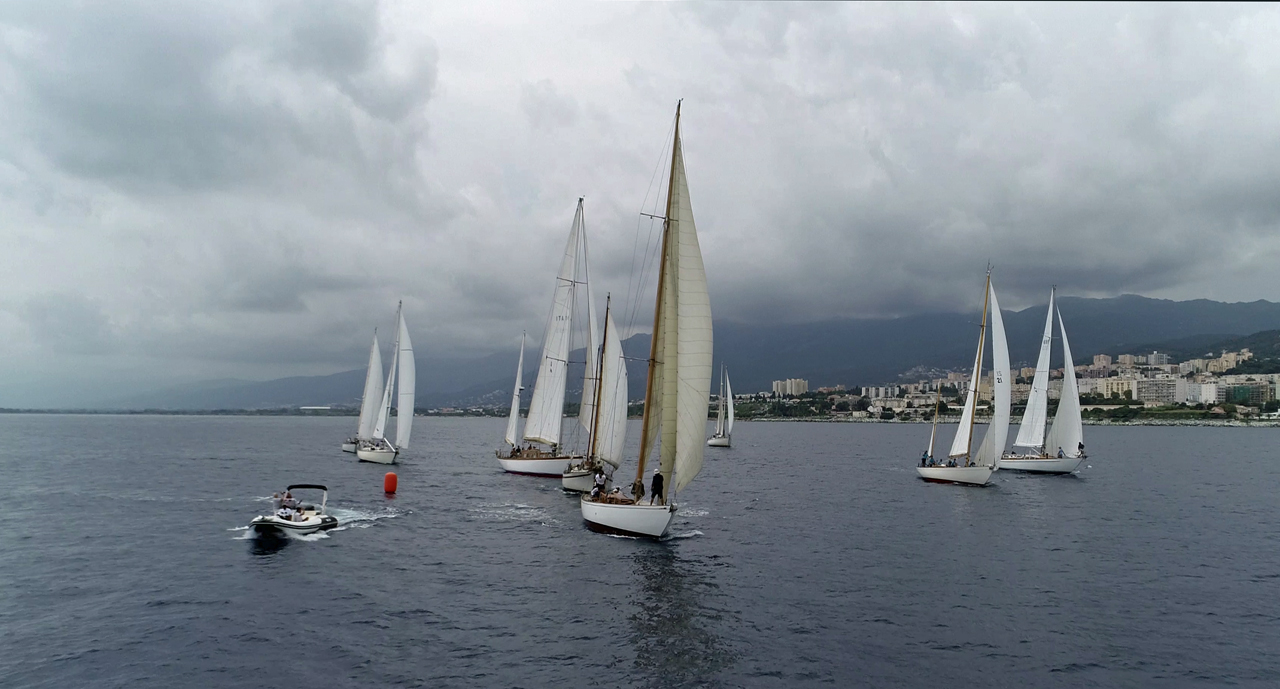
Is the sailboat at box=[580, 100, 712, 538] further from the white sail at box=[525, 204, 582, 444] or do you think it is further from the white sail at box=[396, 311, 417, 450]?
Result: the white sail at box=[396, 311, 417, 450]

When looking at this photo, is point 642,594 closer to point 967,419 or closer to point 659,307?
point 659,307

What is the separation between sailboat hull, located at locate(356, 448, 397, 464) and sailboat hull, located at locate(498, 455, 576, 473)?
14.0 meters

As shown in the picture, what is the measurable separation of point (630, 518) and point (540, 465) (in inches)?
1086

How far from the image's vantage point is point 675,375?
28.7 meters

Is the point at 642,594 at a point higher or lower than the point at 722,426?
lower

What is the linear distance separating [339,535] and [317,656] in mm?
16029

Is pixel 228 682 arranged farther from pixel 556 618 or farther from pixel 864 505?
pixel 864 505

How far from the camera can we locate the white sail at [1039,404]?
215 feet

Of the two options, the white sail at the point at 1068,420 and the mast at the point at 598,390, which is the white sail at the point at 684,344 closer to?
the mast at the point at 598,390

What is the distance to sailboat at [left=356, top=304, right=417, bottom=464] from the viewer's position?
67.6 m

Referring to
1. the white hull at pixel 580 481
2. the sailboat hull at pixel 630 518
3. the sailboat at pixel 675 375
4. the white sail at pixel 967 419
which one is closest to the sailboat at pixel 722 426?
the white sail at pixel 967 419

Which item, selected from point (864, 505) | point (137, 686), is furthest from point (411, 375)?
point (137, 686)

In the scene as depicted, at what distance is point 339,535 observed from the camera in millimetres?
32688

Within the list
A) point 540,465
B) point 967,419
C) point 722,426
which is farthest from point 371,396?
point 722,426
